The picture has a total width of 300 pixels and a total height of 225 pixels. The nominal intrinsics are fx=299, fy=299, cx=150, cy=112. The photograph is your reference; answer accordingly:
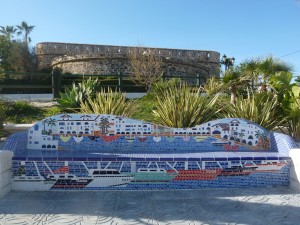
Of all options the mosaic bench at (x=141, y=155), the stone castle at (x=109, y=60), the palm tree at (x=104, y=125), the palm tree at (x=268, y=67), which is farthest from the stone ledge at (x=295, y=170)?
the stone castle at (x=109, y=60)

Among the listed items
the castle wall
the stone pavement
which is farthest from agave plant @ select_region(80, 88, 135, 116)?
the castle wall

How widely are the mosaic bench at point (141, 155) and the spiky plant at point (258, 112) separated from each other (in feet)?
3.21

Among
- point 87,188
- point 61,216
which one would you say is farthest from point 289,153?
point 61,216

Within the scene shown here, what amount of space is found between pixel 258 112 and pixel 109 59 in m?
19.4

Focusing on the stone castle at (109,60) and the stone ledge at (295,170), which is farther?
the stone castle at (109,60)

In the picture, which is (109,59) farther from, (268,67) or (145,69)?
(268,67)

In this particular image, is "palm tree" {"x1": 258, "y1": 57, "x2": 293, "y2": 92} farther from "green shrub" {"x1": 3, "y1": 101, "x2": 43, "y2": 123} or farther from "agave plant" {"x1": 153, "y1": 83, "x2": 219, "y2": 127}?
"green shrub" {"x1": 3, "y1": 101, "x2": 43, "y2": 123}

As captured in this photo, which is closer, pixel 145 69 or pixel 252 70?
pixel 252 70

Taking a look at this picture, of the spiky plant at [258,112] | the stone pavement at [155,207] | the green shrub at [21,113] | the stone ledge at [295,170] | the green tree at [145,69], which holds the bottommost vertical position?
the stone pavement at [155,207]

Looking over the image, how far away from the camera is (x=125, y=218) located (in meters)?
2.76

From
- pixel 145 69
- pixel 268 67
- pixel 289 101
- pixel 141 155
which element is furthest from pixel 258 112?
pixel 145 69

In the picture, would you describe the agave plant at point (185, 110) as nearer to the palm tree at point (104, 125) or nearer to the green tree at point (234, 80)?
the palm tree at point (104, 125)

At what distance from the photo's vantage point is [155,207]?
9.95 feet

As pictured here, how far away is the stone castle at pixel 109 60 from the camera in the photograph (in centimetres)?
2342
